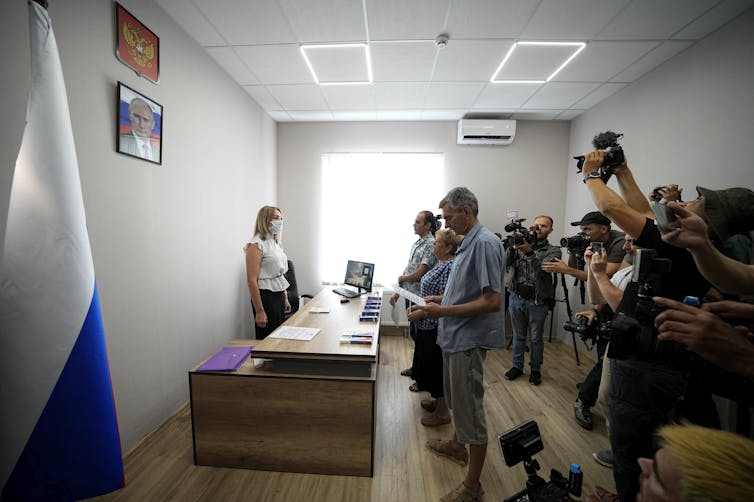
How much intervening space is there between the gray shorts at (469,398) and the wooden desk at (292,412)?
0.45 metres


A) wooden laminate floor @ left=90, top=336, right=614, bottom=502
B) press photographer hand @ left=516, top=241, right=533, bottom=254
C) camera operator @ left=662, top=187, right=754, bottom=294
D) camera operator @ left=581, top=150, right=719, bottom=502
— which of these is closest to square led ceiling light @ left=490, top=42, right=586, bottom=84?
press photographer hand @ left=516, top=241, right=533, bottom=254

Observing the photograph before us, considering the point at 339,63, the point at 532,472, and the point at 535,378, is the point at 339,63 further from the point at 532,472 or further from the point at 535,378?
the point at 535,378

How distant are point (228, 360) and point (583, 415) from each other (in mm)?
2562

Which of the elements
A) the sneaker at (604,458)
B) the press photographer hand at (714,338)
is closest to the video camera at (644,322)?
the press photographer hand at (714,338)

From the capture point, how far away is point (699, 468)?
1.67 feet

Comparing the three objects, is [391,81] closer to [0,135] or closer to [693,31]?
[693,31]

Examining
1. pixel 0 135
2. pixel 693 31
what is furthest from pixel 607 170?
pixel 0 135

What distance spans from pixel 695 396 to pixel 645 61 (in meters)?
2.75

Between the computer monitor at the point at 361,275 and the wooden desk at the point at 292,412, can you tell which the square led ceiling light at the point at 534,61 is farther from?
the wooden desk at the point at 292,412

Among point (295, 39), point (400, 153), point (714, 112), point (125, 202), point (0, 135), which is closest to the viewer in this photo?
point (0, 135)

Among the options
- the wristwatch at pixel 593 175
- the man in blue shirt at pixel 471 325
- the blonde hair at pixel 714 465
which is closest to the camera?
the blonde hair at pixel 714 465

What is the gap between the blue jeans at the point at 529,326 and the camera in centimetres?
281

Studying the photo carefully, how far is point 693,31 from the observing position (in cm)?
211

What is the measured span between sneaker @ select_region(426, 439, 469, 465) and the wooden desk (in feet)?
1.61
